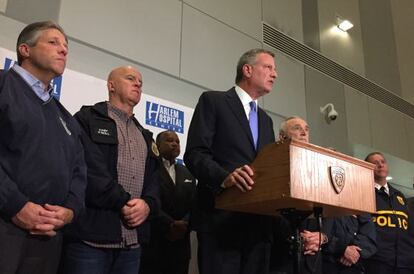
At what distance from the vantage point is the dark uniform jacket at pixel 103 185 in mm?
1681

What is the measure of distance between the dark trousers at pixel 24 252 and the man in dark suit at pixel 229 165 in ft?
1.83

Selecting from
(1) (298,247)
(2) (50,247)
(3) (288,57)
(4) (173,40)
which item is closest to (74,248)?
(2) (50,247)

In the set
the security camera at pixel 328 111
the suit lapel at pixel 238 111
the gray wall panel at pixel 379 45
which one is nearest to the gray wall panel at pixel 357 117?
the security camera at pixel 328 111

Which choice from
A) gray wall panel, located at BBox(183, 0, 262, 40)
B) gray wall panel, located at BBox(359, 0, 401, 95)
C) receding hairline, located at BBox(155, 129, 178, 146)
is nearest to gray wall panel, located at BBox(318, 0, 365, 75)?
gray wall panel, located at BBox(359, 0, 401, 95)

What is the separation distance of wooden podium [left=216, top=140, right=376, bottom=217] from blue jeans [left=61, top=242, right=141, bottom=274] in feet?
1.54

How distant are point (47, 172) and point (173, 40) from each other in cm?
235

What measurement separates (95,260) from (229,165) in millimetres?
634

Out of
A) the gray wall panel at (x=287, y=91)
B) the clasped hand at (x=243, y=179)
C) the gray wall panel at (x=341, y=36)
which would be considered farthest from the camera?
the gray wall panel at (x=341, y=36)

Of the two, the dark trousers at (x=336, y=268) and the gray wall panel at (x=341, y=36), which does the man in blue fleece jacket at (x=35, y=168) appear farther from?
the gray wall panel at (x=341, y=36)

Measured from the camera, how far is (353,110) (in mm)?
5508

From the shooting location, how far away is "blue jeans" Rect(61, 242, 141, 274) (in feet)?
5.34

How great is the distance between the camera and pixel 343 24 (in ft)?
19.1

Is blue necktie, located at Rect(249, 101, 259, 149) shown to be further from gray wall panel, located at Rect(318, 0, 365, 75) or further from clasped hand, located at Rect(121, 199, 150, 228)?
gray wall panel, located at Rect(318, 0, 365, 75)

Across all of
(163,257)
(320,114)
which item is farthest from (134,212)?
(320,114)
